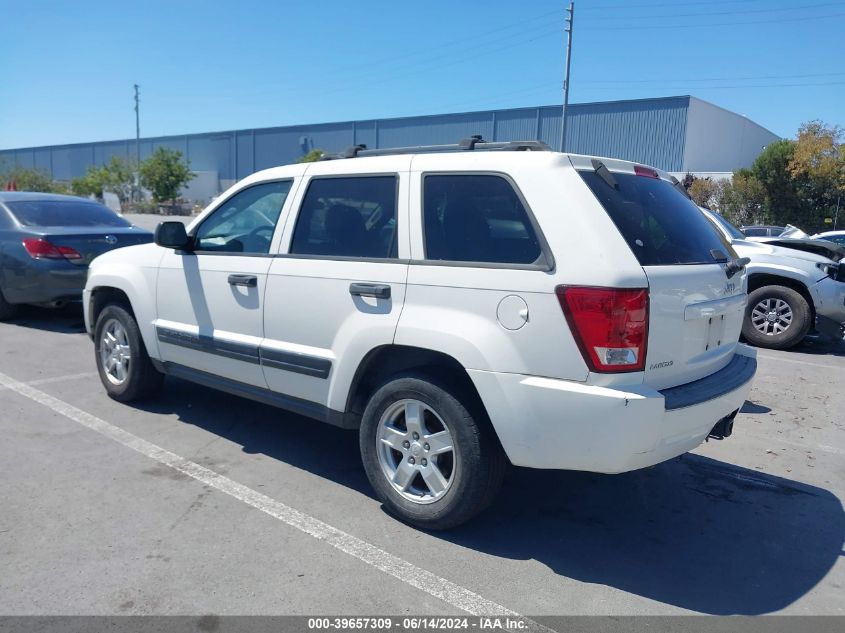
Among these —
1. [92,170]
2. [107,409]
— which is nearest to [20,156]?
[92,170]

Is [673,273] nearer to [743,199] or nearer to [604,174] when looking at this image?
[604,174]

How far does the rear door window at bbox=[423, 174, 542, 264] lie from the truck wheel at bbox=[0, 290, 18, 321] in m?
7.54

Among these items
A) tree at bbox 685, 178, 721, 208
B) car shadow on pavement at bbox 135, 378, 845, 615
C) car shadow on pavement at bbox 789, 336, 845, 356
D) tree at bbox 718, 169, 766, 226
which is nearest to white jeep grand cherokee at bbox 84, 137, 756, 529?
car shadow on pavement at bbox 135, 378, 845, 615

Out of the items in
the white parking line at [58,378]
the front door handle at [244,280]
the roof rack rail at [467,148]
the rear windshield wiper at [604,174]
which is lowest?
the white parking line at [58,378]

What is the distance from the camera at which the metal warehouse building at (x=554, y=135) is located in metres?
39.7

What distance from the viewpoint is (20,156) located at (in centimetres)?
9119

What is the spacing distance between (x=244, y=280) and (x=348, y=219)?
2.80 feet

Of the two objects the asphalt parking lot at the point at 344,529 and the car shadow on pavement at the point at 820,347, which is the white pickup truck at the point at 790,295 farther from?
the asphalt parking lot at the point at 344,529

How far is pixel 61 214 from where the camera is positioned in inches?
367

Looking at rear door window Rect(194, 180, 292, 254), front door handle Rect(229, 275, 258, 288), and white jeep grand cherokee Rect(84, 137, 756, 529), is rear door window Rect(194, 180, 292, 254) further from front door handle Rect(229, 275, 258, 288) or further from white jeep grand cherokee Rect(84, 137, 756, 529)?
front door handle Rect(229, 275, 258, 288)

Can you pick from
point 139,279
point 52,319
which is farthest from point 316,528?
point 52,319

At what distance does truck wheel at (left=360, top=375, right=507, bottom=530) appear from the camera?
11.4 ft

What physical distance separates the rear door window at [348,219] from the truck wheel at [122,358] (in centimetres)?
194

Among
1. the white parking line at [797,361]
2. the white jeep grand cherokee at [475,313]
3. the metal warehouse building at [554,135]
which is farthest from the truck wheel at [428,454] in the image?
the metal warehouse building at [554,135]
